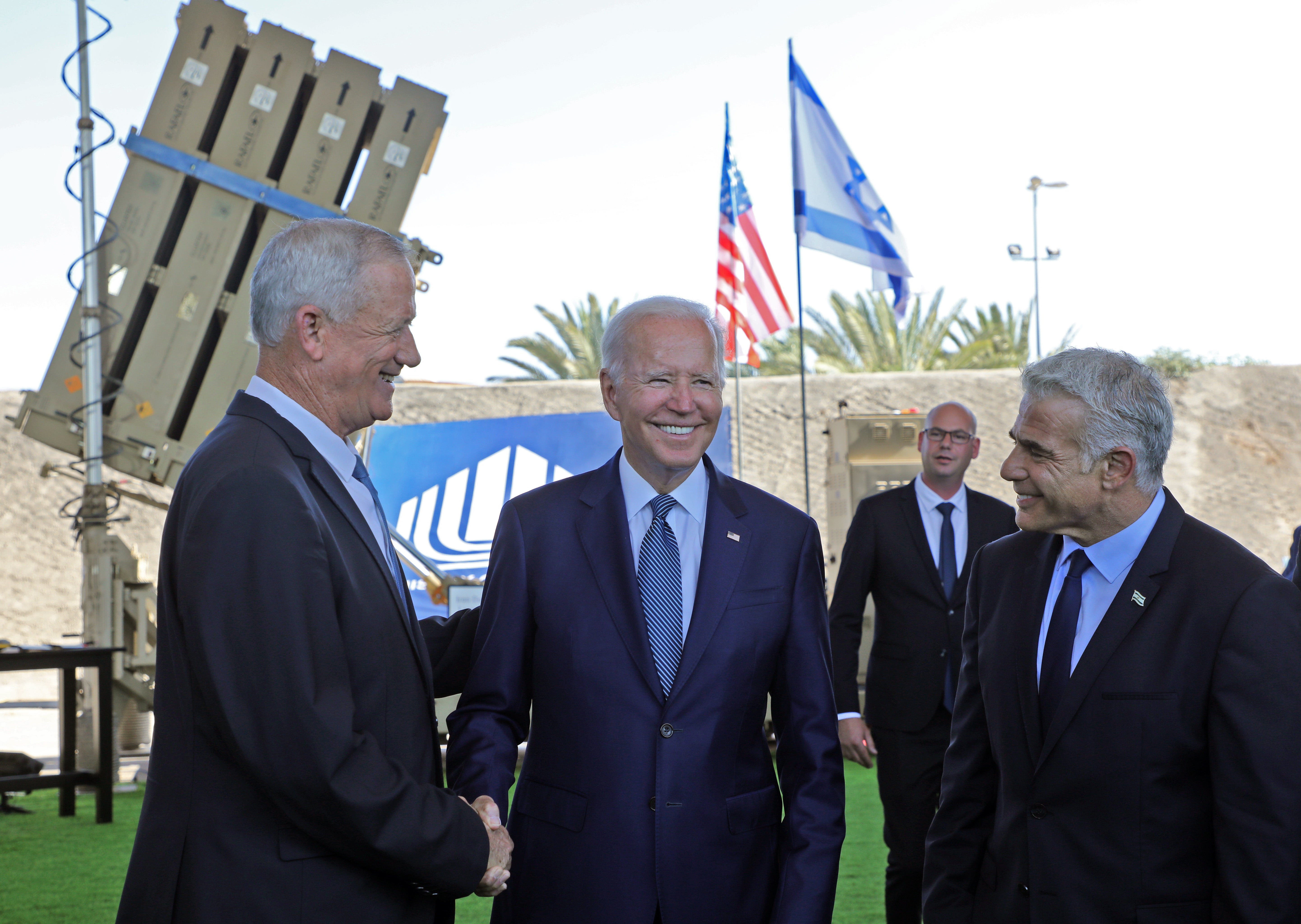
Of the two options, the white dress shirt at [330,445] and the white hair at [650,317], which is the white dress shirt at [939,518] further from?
the white dress shirt at [330,445]

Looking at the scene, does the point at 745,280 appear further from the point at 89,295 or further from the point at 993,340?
the point at 993,340

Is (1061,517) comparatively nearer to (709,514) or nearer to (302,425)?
(709,514)

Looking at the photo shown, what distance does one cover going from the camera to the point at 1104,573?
2.01 m

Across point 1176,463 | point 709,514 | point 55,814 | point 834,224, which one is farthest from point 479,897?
point 1176,463

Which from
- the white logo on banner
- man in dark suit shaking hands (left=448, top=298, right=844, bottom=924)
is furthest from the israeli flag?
man in dark suit shaking hands (left=448, top=298, right=844, bottom=924)

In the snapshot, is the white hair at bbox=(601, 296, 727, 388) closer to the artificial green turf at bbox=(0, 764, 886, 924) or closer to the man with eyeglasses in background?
the man with eyeglasses in background

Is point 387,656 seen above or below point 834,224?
below

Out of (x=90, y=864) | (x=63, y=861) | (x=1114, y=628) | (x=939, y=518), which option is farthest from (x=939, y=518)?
(x=63, y=861)

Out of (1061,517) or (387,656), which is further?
(1061,517)

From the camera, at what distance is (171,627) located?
1.62 m

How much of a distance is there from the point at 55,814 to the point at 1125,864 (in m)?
6.61

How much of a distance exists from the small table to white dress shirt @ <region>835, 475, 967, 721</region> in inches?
176

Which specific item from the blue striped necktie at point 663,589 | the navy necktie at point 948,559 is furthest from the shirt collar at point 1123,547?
the navy necktie at point 948,559

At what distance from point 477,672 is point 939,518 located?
2888 mm
